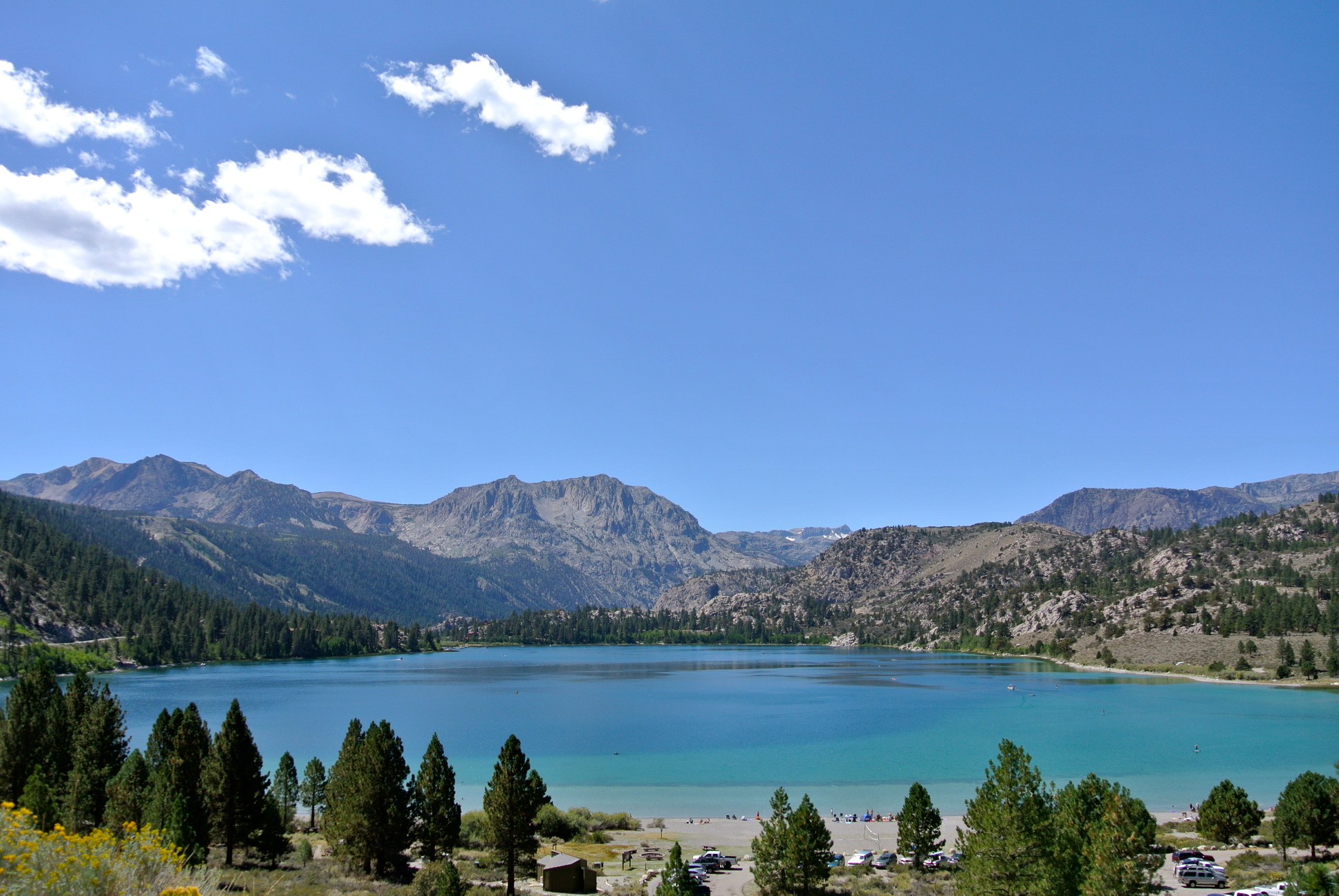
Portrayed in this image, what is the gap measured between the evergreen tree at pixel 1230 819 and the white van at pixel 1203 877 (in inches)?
372

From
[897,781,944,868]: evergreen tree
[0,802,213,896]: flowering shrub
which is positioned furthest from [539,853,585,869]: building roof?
[0,802,213,896]: flowering shrub

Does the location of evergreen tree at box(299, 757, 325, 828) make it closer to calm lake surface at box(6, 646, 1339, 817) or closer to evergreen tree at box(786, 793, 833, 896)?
calm lake surface at box(6, 646, 1339, 817)

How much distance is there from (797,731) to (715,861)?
63.5 metres

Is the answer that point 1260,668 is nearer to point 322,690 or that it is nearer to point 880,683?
point 880,683

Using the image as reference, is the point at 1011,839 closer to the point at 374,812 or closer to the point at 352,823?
the point at 374,812

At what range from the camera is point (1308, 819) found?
46.6 meters

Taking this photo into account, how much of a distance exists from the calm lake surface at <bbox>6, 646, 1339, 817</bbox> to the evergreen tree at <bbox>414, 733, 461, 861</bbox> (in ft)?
75.4

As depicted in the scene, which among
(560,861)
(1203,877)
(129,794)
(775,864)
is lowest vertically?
(1203,877)

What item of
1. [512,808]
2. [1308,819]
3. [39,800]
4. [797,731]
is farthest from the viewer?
[797,731]

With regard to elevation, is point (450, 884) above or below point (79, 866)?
below

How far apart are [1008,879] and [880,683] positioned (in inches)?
5949

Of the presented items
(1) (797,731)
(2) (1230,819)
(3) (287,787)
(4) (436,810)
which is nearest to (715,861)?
(4) (436,810)

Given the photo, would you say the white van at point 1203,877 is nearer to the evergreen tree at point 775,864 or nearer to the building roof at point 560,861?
the evergreen tree at point 775,864

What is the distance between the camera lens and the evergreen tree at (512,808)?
4394cm
